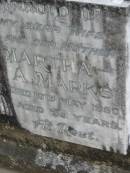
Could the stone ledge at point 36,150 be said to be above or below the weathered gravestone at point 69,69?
below

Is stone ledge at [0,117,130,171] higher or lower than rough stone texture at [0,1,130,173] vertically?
lower

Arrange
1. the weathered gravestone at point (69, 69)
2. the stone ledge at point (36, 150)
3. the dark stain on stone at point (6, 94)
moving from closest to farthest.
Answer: the weathered gravestone at point (69, 69), the dark stain on stone at point (6, 94), the stone ledge at point (36, 150)

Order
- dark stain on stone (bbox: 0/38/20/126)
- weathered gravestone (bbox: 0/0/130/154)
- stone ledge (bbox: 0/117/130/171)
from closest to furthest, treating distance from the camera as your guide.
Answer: weathered gravestone (bbox: 0/0/130/154)
dark stain on stone (bbox: 0/38/20/126)
stone ledge (bbox: 0/117/130/171)

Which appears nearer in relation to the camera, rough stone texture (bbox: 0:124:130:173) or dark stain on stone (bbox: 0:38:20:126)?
dark stain on stone (bbox: 0:38:20:126)

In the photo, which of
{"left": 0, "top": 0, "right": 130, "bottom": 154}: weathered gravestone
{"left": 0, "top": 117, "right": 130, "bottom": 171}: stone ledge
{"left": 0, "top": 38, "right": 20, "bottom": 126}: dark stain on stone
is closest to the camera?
{"left": 0, "top": 0, "right": 130, "bottom": 154}: weathered gravestone

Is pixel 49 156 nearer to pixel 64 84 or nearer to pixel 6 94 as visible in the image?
pixel 6 94

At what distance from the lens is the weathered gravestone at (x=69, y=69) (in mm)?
2193

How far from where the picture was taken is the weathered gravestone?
7.20 ft

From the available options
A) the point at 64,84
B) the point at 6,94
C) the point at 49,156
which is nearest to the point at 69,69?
the point at 64,84

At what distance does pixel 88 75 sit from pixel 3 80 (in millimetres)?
649

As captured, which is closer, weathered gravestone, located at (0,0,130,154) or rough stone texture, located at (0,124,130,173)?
weathered gravestone, located at (0,0,130,154)

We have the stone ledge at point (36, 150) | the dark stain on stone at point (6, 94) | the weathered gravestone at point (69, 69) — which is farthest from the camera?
the stone ledge at point (36, 150)

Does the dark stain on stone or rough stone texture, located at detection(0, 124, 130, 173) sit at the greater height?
the dark stain on stone

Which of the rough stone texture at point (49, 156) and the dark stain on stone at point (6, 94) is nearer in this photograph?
the dark stain on stone at point (6, 94)
